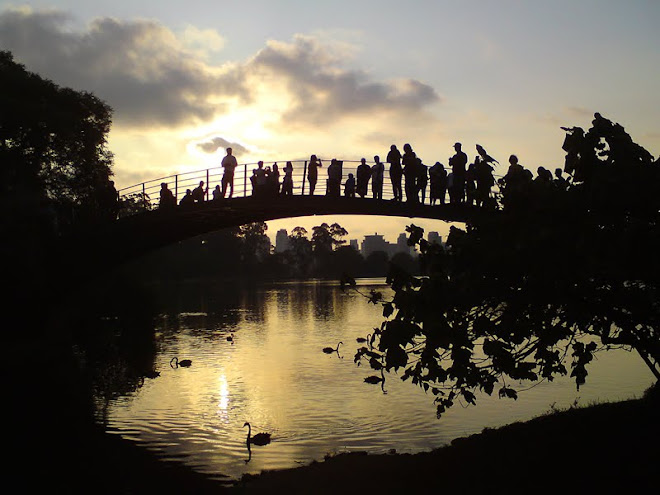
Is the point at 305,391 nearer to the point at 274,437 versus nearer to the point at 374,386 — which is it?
the point at 374,386

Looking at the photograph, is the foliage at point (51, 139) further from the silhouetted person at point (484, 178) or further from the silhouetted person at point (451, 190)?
the silhouetted person at point (484, 178)

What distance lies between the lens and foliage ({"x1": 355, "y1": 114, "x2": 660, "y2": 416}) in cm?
813

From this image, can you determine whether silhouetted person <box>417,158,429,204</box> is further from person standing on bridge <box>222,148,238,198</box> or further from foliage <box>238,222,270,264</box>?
foliage <box>238,222,270,264</box>

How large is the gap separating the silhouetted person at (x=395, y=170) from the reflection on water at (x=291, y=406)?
23.5 ft

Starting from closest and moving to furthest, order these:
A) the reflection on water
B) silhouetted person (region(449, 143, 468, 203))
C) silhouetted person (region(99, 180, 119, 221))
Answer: the reflection on water < silhouetted person (region(449, 143, 468, 203)) < silhouetted person (region(99, 180, 119, 221))

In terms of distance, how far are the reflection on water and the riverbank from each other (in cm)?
Result: 152

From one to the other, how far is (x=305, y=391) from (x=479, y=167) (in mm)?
16738

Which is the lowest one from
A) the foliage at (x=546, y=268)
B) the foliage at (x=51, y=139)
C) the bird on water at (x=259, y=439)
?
the bird on water at (x=259, y=439)

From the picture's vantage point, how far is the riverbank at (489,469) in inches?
336

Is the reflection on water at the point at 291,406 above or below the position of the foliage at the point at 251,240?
below

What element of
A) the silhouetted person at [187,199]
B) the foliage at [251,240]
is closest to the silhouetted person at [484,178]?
the silhouetted person at [187,199]

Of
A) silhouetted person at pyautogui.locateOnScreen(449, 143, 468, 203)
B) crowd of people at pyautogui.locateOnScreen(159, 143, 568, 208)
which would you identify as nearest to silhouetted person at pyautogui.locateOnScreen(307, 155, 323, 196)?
crowd of people at pyautogui.locateOnScreen(159, 143, 568, 208)

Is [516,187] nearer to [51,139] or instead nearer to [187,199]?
[187,199]

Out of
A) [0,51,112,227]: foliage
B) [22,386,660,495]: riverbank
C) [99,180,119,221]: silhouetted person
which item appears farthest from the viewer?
[0,51,112,227]: foliage
